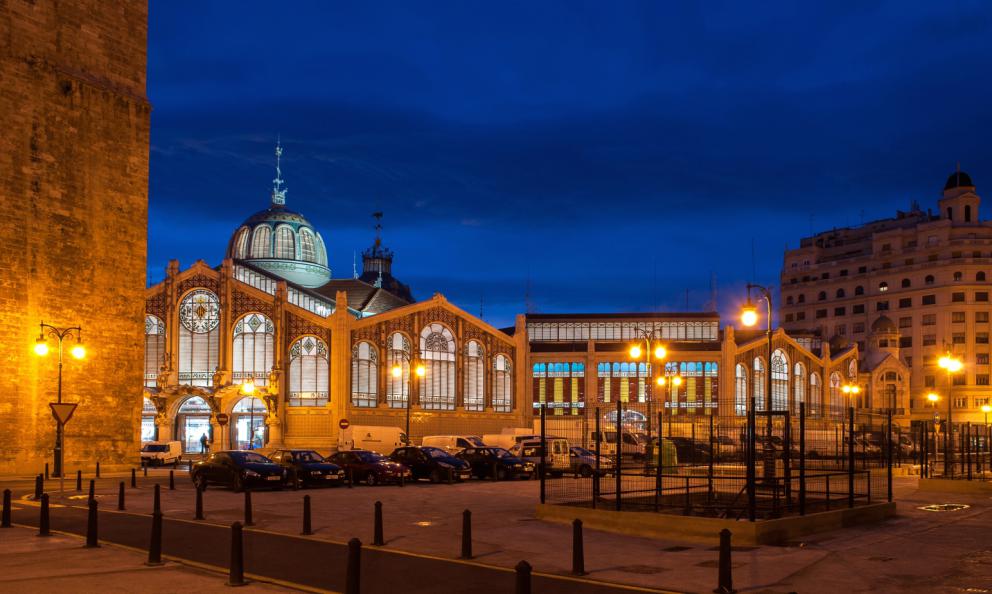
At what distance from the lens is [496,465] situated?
43.2 metres

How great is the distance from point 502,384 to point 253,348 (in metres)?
20.7

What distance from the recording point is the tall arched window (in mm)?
82188

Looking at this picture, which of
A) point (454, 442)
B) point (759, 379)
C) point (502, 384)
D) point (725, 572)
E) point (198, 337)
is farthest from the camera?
point (759, 379)

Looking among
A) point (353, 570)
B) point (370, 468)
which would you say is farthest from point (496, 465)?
point (353, 570)

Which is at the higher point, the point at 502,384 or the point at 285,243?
the point at 285,243

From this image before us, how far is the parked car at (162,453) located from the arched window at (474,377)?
2422 cm

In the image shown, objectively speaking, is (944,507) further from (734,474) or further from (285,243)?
(285,243)

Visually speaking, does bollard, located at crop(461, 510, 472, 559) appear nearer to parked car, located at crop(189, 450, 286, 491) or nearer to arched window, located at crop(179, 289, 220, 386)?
parked car, located at crop(189, 450, 286, 491)

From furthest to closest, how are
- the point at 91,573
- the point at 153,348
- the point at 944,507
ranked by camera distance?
the point at 153,348, the point at 944,507, the point at 91,573

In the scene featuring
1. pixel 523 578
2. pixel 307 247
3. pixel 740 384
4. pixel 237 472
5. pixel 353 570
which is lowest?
pixel 237 472

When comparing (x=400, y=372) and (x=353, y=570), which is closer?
(x=353, y=570)

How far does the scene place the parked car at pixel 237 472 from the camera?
33.2 m

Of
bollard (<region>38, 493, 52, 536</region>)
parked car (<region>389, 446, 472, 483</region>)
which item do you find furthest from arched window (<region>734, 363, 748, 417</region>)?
bollard (<region>38, 493, 52, 536</region>)

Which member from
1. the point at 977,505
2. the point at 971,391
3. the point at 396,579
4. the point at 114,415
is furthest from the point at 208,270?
the point at 971,391
